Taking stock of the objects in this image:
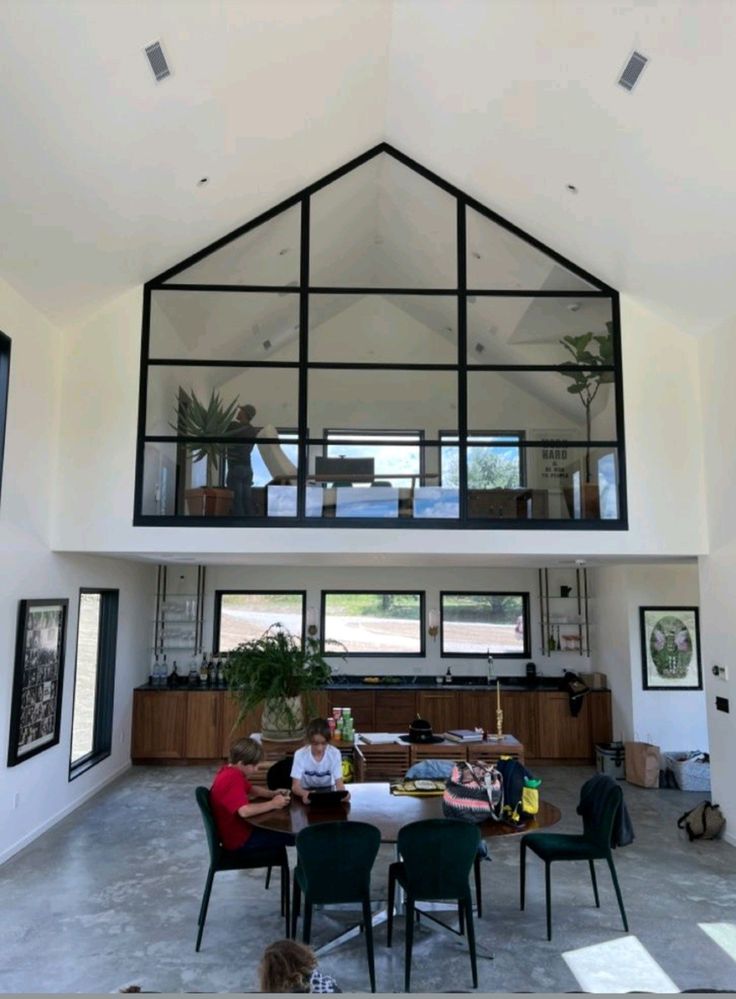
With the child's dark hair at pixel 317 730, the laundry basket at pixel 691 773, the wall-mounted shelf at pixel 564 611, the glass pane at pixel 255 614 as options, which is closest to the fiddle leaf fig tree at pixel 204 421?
the child's dark hair at pixel 317 730

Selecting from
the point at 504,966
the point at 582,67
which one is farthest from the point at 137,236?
the point at 504,966

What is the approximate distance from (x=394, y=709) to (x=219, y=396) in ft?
14.9

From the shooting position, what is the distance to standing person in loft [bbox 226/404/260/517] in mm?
6309

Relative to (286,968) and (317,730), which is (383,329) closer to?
(317,730)

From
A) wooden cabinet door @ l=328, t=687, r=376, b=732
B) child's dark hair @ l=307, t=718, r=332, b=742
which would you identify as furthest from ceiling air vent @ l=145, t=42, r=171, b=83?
wooden cabinet door @ l=328, t=687, r=376, b=732

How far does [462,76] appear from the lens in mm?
5484

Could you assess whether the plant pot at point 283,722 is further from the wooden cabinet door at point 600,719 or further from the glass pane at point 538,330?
the wooden cabinet door at point 600,719

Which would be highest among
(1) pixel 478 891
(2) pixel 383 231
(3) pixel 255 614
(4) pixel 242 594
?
(2) pixel 383 231

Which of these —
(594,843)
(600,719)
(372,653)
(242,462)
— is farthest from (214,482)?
(600,719)

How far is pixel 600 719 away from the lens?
27.9ft

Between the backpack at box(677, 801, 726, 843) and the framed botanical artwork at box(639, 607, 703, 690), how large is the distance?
213 cm

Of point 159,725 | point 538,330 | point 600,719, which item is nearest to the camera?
point 538,330

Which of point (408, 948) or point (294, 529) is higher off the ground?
point (294, 529)

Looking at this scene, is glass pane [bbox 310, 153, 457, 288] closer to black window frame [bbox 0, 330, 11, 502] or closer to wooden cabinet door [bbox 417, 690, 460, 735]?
black window frame [bbox 0, 330, 11, 502]
